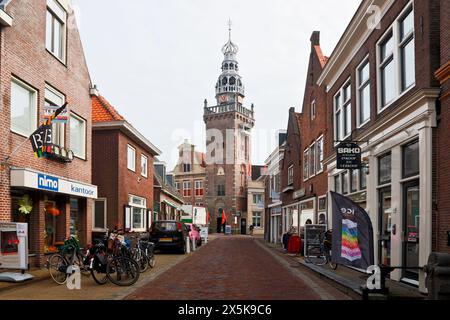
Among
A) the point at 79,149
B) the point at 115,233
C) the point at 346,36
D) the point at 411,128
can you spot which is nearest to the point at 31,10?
the point at 79,149

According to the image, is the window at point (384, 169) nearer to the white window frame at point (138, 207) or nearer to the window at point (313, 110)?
the window at point (313, 110)

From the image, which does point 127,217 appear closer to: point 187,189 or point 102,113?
point 102,113

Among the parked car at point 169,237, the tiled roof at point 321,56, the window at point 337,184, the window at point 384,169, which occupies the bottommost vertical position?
the parked car at point 169,237

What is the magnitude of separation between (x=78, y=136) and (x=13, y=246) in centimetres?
771

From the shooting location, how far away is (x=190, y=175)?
248 feet

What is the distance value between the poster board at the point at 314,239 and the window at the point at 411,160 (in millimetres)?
7015

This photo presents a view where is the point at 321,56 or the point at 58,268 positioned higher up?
the point at 321,56

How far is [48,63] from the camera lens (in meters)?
15.0

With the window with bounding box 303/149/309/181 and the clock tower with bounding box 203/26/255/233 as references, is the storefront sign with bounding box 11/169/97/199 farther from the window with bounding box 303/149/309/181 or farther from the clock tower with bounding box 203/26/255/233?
the clock tower with bounding box 203/26/255/233

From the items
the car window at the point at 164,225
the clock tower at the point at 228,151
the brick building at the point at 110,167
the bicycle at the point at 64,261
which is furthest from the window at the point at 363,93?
the clock tower at the point at 228,151

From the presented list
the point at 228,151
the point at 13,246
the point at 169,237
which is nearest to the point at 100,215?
the point at 169,237

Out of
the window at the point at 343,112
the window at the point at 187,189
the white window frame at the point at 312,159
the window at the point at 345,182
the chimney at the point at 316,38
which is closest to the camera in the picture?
the window at the point at 343,112

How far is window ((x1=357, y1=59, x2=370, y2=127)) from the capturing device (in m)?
14.6

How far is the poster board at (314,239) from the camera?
57.7 feet
